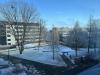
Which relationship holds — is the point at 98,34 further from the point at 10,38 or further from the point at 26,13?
the point at 10,38

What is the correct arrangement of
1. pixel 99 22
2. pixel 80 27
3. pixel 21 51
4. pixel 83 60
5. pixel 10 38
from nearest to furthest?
pixel 83 60 → pixel 21 51 → pixel 99 22 → pixel 80 27 → pixel 10 38

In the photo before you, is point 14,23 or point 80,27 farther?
point 80,27

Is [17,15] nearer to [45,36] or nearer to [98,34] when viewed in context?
[98,34]

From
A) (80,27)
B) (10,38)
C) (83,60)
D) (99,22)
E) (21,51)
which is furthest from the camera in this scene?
(10,38)

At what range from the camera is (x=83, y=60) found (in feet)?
93.1

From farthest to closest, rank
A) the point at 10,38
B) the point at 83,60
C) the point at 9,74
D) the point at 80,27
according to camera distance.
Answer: the point at 10,38 → the point at 80,27 → the point at 83,60 → the point at 9,74

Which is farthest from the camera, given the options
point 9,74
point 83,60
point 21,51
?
point 21,51

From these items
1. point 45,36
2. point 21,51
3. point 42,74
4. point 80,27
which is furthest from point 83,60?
point 45,36

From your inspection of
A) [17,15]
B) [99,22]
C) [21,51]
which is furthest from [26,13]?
[99,22]

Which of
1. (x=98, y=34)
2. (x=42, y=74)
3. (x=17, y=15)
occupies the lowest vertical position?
(x=42, y=74)

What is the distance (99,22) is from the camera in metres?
46.8

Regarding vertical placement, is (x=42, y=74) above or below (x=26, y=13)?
below

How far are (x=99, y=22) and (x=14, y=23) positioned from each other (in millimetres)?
18004

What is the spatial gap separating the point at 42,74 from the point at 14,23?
80.4 ft
